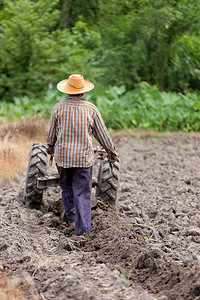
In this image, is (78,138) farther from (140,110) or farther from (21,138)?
(140,110)

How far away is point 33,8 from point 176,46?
461 centimetres

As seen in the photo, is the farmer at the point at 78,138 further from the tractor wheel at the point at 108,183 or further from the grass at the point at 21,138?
the grass at the point at 21,138

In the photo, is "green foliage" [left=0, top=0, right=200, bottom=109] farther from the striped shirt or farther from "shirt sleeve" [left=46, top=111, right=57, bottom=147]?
the striped shirt

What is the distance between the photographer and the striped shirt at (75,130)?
4.75 meters

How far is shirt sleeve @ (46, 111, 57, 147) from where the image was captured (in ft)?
16.1

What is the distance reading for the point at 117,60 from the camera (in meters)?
15.3

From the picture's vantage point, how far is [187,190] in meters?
6.89

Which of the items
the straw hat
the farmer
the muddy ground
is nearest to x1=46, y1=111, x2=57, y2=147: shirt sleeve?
the farmer

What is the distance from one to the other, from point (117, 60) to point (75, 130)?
10.9 metres

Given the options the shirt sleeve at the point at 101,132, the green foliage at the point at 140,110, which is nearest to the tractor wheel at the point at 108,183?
the shirt sleeve at the point at 101,132

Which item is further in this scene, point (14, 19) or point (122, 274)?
point (14, 19)

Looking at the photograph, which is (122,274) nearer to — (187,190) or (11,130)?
(187,190)

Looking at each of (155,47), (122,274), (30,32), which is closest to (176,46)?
(155,47)

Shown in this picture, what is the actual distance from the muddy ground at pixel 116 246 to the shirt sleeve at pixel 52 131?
960 mm
